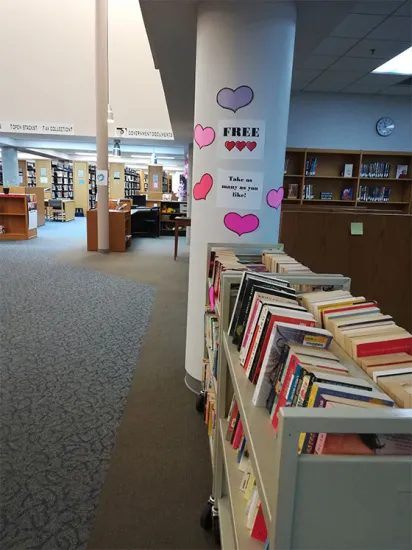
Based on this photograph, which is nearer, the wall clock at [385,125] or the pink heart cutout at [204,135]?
the pink heart cutout at [204,135]

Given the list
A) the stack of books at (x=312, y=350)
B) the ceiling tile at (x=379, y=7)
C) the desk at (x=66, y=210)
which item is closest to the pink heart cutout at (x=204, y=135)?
the stack of books at (x=312, y=350)

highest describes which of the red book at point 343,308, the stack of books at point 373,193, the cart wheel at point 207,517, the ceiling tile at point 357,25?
the ceiling tile at point 357,25

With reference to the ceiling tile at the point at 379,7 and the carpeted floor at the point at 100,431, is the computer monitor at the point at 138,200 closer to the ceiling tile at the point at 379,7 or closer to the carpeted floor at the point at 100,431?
the carpeted floor at the point at 100,431

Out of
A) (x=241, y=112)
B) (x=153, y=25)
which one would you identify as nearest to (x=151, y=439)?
(x=241, y=112)

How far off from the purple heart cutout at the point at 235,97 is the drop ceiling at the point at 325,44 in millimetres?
613

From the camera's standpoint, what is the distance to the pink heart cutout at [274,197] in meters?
2.55

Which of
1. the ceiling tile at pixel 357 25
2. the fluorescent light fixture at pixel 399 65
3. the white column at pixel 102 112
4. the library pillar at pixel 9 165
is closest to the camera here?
the ceiling tile at pixel 357 25

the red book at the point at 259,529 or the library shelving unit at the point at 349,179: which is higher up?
the library shelving unit at the point at 349,179

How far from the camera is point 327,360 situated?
96 cm

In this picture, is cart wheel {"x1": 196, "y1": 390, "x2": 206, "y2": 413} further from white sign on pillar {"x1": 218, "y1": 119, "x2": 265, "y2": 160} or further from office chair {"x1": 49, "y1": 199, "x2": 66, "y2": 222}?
→ office chair {"x1": 49, "y1": 199, "x2": 66, "y2": 222}

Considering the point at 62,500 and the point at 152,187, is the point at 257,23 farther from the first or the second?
the point at 152,187

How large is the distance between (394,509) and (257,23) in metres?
2.48

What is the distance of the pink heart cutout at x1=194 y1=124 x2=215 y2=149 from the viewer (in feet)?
8.13

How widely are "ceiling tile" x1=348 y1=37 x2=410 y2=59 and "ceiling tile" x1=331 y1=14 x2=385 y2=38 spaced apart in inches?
11.1
